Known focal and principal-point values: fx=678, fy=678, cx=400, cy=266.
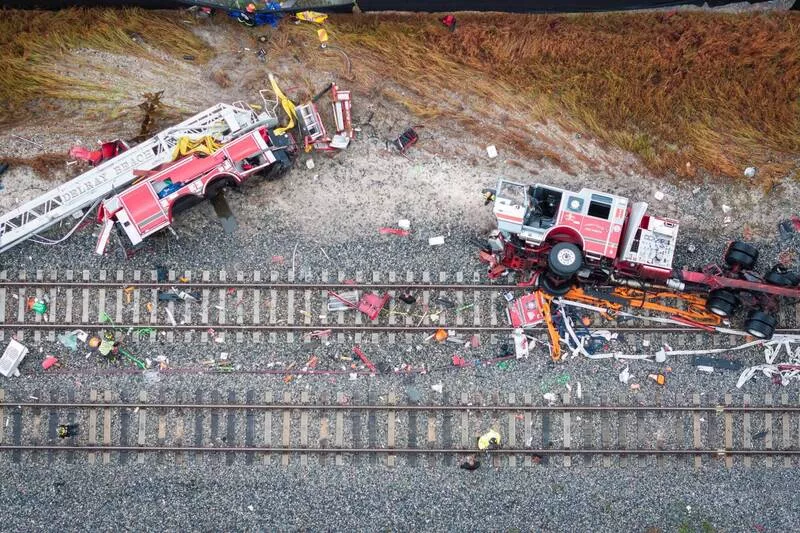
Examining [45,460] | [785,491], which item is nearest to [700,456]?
[785,491]

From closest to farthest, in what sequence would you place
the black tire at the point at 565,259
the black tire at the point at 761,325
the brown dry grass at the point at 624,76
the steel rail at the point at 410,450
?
the black tire at the point at 565,259, the black tire at the point at 761,325, the steel rail at the point at 410,450, the brown dry grass at the point at 624,76

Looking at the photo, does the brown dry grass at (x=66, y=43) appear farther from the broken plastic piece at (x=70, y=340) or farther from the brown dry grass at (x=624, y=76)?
the broken plastic piece at (x=70, y=340)

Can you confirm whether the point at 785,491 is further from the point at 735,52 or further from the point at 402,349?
the point at 735,52

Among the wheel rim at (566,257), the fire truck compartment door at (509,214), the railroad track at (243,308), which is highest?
the fire truck compartment door at (509,214)

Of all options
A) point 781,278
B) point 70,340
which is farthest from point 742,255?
point 70,340

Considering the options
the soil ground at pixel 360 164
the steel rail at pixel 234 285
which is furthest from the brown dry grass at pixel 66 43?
the steel rail at pixel 234 285

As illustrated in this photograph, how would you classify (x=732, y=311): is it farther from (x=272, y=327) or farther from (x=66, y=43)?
(x=66, y=43)

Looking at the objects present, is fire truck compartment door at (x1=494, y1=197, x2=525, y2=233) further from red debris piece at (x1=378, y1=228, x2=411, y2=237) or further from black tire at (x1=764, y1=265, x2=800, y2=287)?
black tire at (x1=764, y1=265, x2=800, y2=287)
